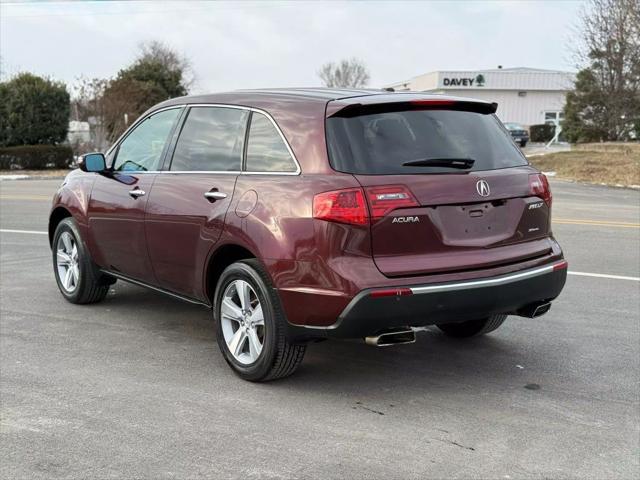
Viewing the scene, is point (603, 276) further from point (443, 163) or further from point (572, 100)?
point (572, 100)

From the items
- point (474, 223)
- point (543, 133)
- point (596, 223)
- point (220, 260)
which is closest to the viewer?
point (474, 223)

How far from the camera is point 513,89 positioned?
65.6 m

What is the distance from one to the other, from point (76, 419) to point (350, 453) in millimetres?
1579

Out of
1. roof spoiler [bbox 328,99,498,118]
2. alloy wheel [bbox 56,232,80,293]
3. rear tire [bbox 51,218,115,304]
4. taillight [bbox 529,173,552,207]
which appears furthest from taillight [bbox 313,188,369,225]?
alloy wheel [bbox 56,232,80,293]

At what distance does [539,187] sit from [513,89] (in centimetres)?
6428

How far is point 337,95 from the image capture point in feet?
15.3

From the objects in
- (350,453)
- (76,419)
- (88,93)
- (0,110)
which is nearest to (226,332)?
(76,419)

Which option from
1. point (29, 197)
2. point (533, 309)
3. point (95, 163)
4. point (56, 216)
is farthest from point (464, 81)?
point (533, 309)

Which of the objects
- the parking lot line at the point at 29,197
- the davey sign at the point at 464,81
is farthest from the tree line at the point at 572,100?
the davey sign at the point at 464,81

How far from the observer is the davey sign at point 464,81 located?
210ft

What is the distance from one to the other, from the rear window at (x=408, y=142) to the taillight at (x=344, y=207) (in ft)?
0.54

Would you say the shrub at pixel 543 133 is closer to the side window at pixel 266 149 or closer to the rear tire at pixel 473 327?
the rear tire at pixel 473 327

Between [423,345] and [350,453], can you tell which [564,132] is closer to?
[423,345]

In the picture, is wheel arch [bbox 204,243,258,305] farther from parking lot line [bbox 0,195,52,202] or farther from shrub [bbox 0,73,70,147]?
shrub [bbox 0,73,70,147]
